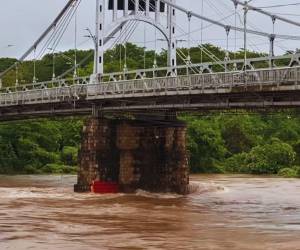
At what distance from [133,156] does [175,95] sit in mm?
10802

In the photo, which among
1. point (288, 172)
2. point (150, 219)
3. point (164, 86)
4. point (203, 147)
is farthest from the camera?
point (203, 147)

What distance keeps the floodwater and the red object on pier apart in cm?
153

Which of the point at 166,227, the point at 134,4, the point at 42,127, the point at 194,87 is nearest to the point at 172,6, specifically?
the point at 134,4

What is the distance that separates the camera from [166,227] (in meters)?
37.5

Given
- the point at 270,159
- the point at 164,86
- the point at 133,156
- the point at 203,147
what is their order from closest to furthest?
1. the point at 164,86
2. the point at 133,156
3. the point at 270,159
4. the point at 203,147

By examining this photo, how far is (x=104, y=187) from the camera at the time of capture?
185 feet

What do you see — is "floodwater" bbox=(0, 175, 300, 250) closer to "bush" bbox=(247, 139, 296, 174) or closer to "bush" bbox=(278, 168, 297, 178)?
"bush" bbox=(278, 168, 297, 178)

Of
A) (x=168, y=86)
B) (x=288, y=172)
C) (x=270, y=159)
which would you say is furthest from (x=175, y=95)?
(x=270, y=159)

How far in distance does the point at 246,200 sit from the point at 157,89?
10187 mm

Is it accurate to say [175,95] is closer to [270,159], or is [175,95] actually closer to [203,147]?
[203,147]

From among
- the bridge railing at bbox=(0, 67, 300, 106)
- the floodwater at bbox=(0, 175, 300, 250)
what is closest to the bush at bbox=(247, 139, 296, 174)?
the floodwater at bbox=(0, 175, 300, 250)

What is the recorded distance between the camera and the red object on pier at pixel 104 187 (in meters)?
55.9

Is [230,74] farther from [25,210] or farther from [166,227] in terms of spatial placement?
[25,210]

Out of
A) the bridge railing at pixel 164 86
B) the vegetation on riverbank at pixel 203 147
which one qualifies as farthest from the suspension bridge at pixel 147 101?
the vegetation on riverbank at pixel 203 147
